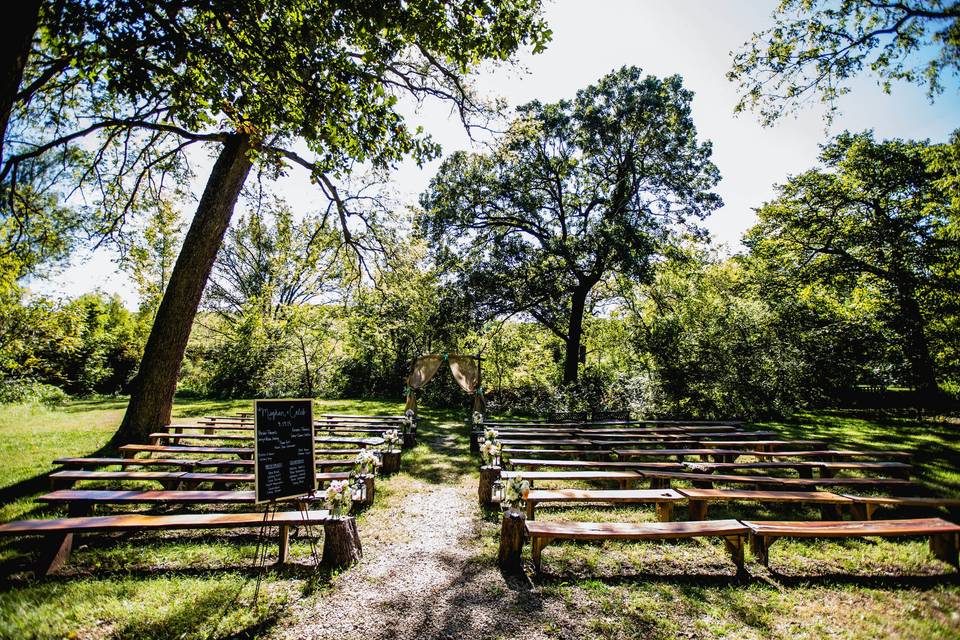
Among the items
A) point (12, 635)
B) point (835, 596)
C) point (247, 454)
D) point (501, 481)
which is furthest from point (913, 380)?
point (12, 635)

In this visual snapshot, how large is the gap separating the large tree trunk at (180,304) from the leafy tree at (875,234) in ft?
59.7

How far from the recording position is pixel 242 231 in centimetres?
2706

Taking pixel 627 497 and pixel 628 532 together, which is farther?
pixel 627 497

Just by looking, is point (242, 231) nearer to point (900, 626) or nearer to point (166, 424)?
point (166, 424)

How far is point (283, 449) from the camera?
4.09 meters

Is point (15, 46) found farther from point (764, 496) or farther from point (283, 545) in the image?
point (764, 496)

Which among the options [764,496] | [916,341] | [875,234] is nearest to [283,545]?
[764,496]

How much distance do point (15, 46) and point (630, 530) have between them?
7041mm

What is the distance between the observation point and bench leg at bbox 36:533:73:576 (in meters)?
3.77

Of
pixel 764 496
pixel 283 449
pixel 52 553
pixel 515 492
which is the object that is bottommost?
pixel 764 496

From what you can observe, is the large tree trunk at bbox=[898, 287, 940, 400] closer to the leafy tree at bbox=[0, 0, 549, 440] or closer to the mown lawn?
the leafy tree at bbox=[0, 0, 549, 440]

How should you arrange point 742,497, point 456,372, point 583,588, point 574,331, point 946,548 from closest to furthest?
1. point 583,588
2. point 946,548
3. point 742,497
4. point 456,372
5. point 574,331

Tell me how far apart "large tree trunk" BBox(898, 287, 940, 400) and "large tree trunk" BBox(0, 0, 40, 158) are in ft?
72.2

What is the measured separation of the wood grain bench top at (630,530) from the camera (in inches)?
162
